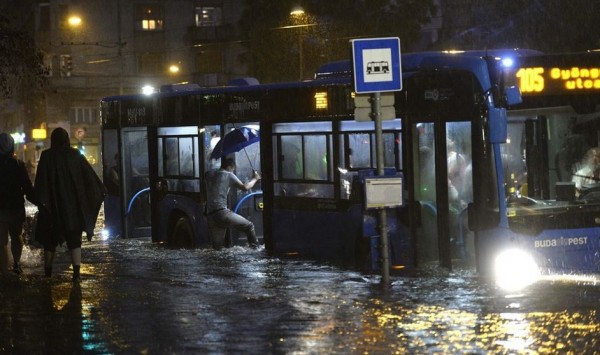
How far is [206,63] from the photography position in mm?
73375

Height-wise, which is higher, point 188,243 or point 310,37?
point 310,37

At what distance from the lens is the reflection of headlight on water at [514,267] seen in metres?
13.1

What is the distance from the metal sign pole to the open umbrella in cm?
467

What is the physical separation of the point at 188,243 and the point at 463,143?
268 inches

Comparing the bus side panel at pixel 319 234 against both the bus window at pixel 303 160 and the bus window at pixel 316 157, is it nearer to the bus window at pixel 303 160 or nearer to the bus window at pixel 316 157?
the bus window at pixel 303 160

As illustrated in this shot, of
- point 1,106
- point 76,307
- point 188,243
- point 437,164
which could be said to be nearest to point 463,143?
point 437,164

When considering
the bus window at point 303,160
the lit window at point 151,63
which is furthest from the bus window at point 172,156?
the lit window at point 151,63

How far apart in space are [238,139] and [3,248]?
14.1 feet

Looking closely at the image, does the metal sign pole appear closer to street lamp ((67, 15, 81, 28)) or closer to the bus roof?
the bus roof

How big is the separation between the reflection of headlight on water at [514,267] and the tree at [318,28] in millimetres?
39473

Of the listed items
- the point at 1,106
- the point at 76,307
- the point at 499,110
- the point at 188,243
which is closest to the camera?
the point at 76,307

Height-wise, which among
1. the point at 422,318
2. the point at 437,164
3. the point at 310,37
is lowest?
the point at 422,318

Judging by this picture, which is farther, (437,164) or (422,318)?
(437,164)

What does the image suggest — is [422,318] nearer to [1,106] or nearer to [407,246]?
[407,246]
